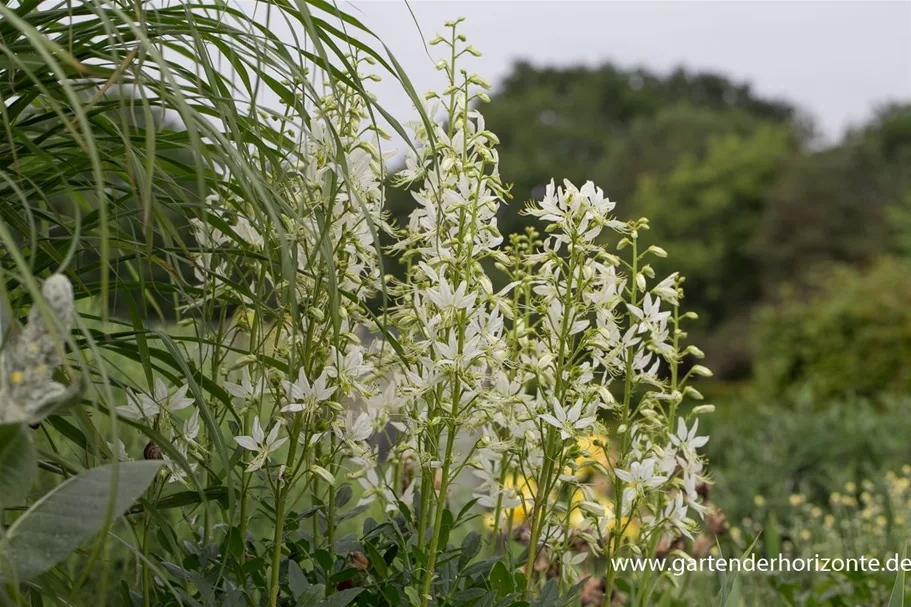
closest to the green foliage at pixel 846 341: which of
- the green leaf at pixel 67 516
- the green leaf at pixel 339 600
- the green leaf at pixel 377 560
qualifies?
the green leaf at pixel 377 560

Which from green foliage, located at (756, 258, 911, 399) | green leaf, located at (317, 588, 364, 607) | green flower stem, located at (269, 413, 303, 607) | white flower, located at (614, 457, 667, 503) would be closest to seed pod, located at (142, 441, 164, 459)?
green flower stem, located at (269, 413, 303, 607)

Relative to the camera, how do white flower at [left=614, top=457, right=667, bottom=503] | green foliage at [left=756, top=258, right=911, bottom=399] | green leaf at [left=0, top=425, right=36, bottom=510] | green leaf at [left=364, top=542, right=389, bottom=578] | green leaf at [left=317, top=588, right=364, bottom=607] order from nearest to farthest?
green leaf at [left=0, top=425, right=36, bottom=510] < green leaf at [left=317, top=588, right=364, bottom=607] < green leaf at [left=364, top=542, right=389, bottom=578] < white flower at [left=614, top=457, right=667, bottom=503] < green foliage at [left=756, top=258, right=911, bottom=399]

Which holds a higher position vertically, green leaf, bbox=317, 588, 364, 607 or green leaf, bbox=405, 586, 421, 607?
green leaf, bbox=405, 586, 421, 607

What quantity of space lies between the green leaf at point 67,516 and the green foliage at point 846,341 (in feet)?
24.2

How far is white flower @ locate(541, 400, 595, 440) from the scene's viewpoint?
1.32 metres

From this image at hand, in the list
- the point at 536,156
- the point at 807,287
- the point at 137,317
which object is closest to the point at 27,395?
the point at 137,317

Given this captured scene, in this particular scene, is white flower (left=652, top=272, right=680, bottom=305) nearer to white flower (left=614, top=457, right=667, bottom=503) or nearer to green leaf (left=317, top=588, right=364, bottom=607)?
white flower (left=614, top=457, right=667, bottom=503)

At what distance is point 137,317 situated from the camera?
1.19 meters

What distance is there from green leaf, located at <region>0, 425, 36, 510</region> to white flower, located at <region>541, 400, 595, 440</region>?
2.31ft

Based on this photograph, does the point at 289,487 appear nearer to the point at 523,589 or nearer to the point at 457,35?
the point at 523,589

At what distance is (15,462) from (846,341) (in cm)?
827

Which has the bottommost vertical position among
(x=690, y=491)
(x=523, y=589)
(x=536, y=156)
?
(x=523, y=589)

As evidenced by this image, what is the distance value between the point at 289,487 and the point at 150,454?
7.8 inches

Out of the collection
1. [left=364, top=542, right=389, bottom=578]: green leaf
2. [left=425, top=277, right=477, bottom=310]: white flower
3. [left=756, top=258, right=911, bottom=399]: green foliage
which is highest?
[left=756, top=258, right=911, bottom=399]: green foliage
